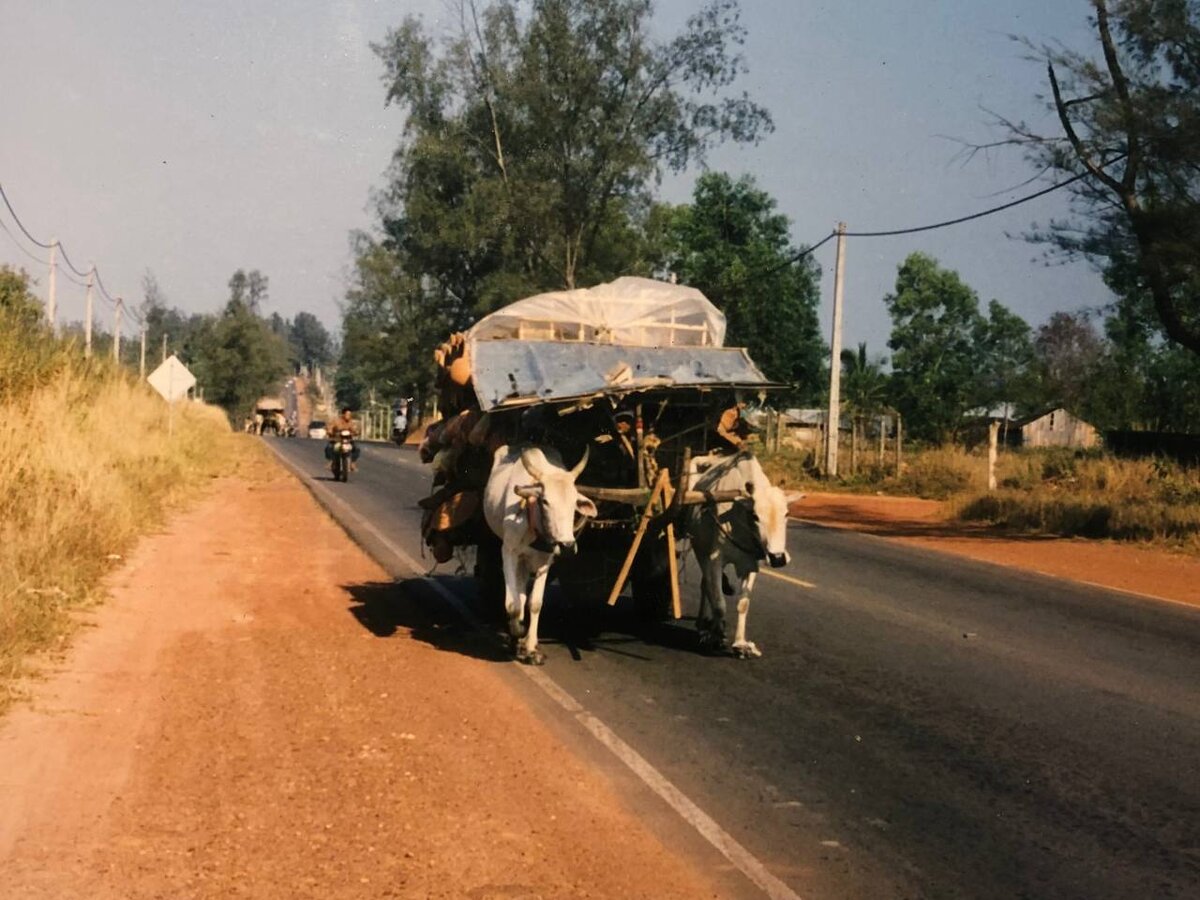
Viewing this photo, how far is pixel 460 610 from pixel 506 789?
5.81m

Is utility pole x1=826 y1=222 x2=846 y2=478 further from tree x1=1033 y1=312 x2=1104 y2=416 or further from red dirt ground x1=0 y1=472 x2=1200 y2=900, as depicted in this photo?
tree x1=1033 y1=312 x2=1104 y2=416

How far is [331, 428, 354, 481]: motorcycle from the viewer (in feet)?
105

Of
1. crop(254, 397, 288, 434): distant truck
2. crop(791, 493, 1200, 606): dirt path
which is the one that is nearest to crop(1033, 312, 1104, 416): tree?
crop(791, 493, 1200, 606): dirt path

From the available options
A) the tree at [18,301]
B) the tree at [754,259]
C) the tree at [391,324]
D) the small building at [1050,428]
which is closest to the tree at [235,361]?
the tree at [391,324]

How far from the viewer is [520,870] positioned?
5.45 m

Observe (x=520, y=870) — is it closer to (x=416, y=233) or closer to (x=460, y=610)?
(x=460, y=610)

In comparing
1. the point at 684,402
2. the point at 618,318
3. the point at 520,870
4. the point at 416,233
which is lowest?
the point at 520,870

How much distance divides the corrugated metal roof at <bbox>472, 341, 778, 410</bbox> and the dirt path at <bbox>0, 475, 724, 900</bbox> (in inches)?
83.2

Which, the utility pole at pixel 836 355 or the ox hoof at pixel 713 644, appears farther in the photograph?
the utility pole at pixel 836 355

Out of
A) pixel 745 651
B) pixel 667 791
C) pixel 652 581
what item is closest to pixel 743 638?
pixel 745 651

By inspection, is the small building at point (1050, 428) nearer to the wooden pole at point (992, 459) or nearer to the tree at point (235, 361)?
the wooden pole at point (992, 459)

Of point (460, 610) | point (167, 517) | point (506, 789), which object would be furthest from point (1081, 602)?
point (167, 517)

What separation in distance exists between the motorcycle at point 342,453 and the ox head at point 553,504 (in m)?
23.4

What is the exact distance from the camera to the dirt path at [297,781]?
17.6ft
